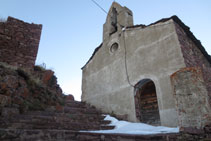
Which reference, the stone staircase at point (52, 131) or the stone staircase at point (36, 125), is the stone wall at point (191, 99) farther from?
the stone staircase at point (36, 125)

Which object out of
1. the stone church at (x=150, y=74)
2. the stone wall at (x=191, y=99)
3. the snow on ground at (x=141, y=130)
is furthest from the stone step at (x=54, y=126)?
the stone wall at (x=191, y=99)

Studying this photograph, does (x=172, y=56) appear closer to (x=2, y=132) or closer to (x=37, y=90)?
(x=37, y=90)

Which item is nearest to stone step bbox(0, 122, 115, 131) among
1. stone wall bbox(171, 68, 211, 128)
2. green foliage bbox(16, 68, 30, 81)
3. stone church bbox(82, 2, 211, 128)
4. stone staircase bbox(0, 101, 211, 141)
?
stone staircase bbox(0, 101, 211, 141)

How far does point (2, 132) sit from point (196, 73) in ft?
13.1

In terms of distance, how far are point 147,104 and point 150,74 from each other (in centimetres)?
188

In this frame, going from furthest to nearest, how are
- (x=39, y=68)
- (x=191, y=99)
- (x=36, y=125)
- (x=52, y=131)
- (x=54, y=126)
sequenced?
(x=39, y=68) < (x=54, y=126) < (x=36, y=125) < (x=52, y=131) < (x=191, y=99)

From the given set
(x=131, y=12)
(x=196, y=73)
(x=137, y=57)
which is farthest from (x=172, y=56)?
(x=131, y=12)

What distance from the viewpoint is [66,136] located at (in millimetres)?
3352

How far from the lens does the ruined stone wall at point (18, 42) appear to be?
4.79 metres

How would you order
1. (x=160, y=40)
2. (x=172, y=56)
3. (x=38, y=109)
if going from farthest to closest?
(x=160, y=40), (x=172, y=56), (x=38, y=109)

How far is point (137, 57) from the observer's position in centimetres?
671

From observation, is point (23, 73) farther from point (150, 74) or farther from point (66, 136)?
point (150, 74)

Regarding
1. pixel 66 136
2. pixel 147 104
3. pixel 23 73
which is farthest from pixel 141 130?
pixel 23 73

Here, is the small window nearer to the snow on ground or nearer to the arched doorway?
the arched doorway
